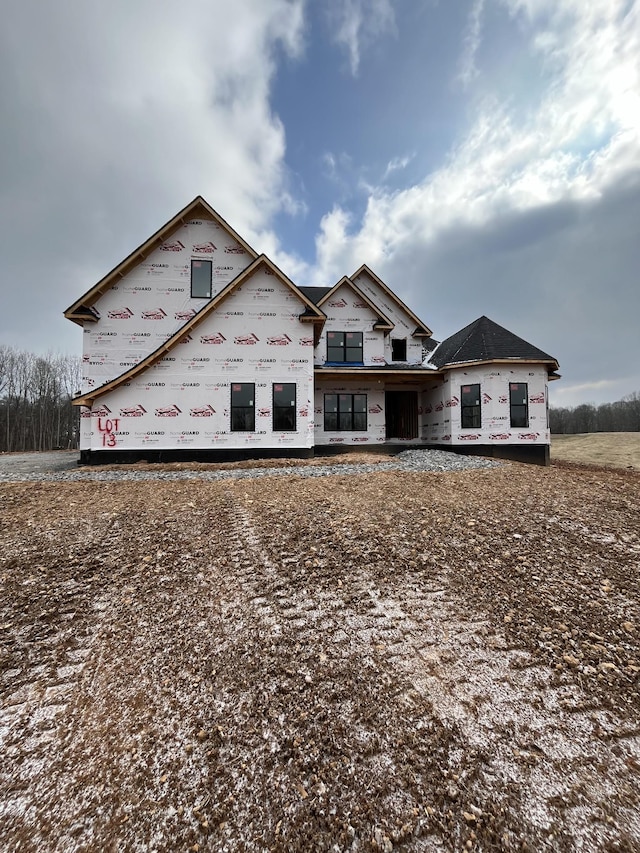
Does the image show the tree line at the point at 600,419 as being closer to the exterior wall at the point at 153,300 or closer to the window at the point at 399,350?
the window at the point at 399,350

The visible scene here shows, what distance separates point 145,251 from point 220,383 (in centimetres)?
613

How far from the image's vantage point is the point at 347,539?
4.94 metres

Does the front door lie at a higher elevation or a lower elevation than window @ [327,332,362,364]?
lower

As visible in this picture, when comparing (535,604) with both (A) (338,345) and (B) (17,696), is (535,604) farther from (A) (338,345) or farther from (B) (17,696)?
(A) (338,345)

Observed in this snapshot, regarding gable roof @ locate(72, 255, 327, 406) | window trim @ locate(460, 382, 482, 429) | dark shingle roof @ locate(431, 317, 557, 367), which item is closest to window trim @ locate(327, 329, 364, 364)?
dark shingle roof @ locate(431, 317, 557, 367)

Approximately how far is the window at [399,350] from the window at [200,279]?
31.6 ft

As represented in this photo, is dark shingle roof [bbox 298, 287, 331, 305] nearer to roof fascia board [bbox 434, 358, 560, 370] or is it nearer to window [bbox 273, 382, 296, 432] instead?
window [bbox 273, 382, 296, 432]

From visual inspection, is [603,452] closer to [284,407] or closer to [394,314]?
[394,314]

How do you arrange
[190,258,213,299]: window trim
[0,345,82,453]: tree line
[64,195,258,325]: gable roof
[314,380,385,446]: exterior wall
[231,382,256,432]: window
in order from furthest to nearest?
[0,345,82,453]: tree line → [314,380,385,446]: exterior wall → [190,258,213,299]: window trim → [64,195,258,325]: gable roof → [231,382,256,432]: window

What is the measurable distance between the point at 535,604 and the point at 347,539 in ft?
7.55

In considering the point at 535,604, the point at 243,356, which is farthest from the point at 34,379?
the point at 535,604

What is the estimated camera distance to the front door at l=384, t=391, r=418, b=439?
18781mm

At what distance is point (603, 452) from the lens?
75.9 feet

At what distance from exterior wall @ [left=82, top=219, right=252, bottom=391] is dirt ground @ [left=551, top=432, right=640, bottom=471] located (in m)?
21.3
